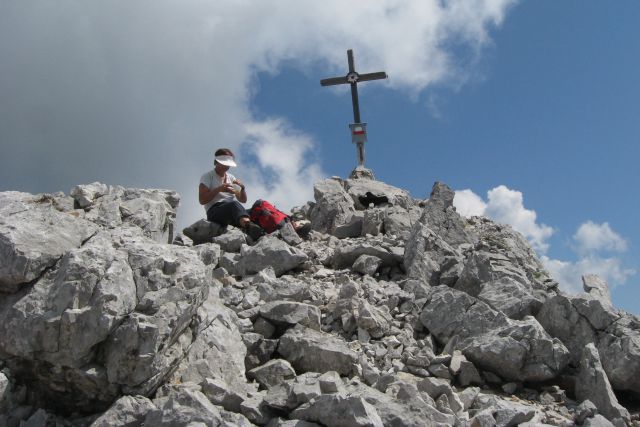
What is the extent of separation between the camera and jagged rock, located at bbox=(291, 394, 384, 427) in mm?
6074

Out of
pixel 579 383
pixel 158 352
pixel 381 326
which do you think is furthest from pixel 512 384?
pixel 158 352

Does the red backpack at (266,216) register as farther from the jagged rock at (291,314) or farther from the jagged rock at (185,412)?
the jagged rock at (185,412)

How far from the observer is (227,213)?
46.9 feet

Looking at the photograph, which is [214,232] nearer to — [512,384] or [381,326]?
[381,326]

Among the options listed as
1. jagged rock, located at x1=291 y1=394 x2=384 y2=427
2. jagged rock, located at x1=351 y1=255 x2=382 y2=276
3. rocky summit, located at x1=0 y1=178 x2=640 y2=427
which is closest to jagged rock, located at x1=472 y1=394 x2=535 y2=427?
rocky summit, located at x1=0 y1=178 x2=640 y2=427

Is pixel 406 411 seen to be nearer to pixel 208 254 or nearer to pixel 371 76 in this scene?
pixel 208 254

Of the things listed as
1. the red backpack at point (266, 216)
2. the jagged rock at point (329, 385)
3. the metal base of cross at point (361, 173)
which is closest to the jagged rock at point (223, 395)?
the jagged rock at point (329, 385)

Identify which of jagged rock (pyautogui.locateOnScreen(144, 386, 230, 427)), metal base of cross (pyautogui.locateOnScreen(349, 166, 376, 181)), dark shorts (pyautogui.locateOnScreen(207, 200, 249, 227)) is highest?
metal base of cross (pyautogui.locateOnScreen(349, 166, 376, 181))

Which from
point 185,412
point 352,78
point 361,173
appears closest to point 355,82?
point 352,78

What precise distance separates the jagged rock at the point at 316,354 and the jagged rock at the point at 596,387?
3.29 m

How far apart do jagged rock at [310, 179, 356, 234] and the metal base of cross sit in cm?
404

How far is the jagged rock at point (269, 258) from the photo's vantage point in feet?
39.0

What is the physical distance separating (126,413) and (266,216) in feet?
27.0

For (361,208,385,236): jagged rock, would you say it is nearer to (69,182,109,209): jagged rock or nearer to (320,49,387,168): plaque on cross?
(69,182,109,209): jagged rock
